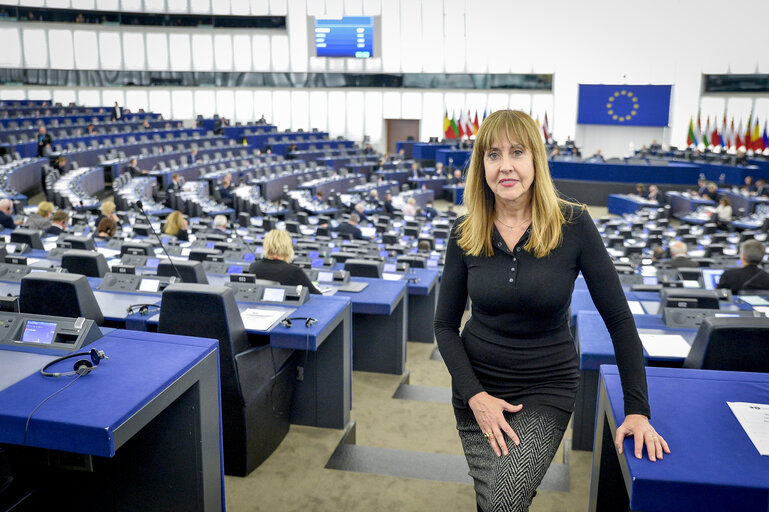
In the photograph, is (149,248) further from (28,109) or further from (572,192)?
(28,109)

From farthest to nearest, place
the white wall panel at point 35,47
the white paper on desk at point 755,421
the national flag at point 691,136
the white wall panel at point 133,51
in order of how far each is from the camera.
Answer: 1. the white wall panel at point 133,51
2. the white wall panel at point 35,47
3. the national flag at point 691,136
4. the white paper on desk at point 755,421

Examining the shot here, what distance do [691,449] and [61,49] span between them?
29268 mm

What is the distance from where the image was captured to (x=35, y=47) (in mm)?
25312

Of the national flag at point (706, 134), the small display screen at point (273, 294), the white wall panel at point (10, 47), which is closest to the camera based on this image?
the small display screen at point (273, 294)

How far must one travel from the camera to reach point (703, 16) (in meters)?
22.6

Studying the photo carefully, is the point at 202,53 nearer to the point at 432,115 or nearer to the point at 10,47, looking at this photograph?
the point at 10,47

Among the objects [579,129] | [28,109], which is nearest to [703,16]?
[579,129]

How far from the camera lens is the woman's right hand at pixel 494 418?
147 cm

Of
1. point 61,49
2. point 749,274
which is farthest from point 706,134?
point 61,49

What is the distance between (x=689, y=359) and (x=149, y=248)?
440cm

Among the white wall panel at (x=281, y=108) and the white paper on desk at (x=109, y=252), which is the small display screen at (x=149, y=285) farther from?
the white wall panel at (x=281, y=108)

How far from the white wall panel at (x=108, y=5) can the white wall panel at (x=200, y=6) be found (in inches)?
114

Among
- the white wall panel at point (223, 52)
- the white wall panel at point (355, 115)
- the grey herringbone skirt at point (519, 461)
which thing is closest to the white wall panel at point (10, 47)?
the white wall panel at point (223, 52)

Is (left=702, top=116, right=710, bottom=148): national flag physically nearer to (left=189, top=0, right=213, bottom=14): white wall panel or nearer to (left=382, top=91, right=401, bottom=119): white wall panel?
(left=382, top=91, right=401, bottom=119): white wall panel
